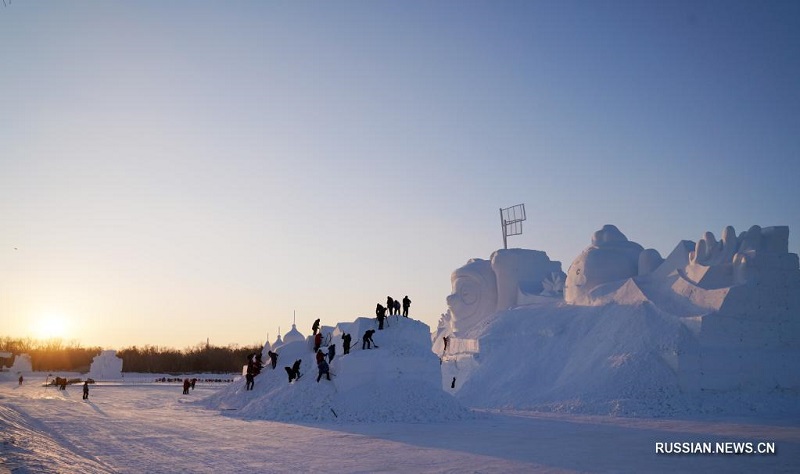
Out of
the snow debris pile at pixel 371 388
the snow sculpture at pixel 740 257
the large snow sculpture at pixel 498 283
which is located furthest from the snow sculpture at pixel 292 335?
the snow sculpture at pixel 740 257

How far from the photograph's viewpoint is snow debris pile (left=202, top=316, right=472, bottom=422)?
64.2ft

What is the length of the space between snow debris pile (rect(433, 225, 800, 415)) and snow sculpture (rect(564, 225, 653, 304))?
51 millimetres

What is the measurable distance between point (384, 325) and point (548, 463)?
1197 centimetres

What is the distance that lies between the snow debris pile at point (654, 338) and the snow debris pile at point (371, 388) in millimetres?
5019

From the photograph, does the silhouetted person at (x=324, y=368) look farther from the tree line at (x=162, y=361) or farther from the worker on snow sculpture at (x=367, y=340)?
the tree line at (x=162, y=361)

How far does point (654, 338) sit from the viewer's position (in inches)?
953

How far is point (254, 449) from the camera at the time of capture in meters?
13.1

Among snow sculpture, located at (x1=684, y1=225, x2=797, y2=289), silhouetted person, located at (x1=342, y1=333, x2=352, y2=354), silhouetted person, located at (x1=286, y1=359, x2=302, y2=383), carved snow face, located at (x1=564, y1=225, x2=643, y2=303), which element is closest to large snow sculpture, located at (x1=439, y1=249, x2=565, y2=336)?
carved snow face, located at (x1=564, y1=225, x2=643, y2=303)

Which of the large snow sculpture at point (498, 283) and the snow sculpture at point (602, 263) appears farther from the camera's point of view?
the large snow sculpture at point (498, 283)

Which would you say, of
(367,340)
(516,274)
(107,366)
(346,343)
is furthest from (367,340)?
(107,366)

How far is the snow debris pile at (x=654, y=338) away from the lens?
22.5 m

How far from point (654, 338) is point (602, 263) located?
5.98 metres

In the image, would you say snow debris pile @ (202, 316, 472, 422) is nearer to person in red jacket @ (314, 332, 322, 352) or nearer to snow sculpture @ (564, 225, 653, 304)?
person in red jacket @ (314, 332, 322, 352)

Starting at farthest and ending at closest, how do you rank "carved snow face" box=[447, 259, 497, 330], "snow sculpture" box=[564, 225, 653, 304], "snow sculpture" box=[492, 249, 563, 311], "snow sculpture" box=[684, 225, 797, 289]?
1. "carved snow face" box=[447, 259, 497, 330]
2. "snow sculpture" box=[492, 249, 563, 311]
3. "snow sculpture" box=[564, 225, 653, 304]
4. "snow sculpture" box=[684, 225, 797, 289]
